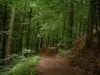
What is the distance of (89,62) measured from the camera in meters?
11.7

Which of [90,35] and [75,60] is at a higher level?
[90,35]

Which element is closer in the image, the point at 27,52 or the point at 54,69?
the point at 54,69

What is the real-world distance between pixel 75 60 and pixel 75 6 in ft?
23.5

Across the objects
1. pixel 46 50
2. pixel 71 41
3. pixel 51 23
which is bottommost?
pixel 46 50

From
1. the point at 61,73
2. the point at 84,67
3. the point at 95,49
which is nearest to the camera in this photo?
the point at 61,73

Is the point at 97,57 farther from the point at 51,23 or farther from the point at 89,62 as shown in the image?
the point at 51,23

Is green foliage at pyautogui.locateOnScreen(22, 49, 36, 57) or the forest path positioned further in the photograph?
green foliage at pyautogui.locateOnScreen(22, 49, 36, 57)

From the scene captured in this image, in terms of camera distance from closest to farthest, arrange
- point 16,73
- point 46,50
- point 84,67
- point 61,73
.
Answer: point 16,73 < point 61,73 < point 84,67 < point 46,50

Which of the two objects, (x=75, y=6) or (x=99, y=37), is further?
(x=75, y=6)

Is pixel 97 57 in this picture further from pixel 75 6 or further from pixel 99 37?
pixel 75 6

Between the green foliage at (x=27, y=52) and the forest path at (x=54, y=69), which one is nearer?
the forest path at (x=54, y=69)

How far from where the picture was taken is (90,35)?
44.2 feet

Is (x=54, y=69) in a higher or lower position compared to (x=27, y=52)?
lower

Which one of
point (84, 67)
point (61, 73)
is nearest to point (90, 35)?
point (84, 67)
